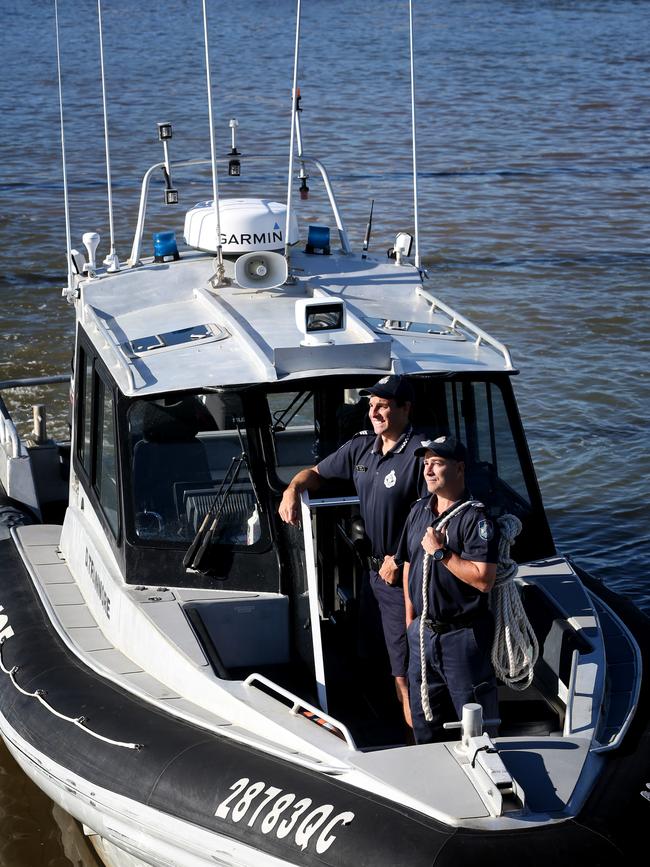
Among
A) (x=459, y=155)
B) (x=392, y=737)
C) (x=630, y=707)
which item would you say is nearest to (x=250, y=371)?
(x=392, y=737)

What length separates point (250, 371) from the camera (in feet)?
16.5

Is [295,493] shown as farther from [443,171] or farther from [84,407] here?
[443,171]

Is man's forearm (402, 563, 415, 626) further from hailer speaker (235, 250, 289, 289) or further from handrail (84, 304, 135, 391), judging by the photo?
hailer speaker (235, 250, 289, 289)

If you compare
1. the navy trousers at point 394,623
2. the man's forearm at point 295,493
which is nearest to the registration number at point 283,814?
the navy trousers at point 394,623

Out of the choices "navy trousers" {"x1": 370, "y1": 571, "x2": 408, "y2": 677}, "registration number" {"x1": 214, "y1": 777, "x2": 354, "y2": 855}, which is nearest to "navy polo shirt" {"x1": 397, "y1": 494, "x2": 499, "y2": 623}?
"navy trousers" {"x1": 370, "y1": 571, "x2": 408, "y2": 677}

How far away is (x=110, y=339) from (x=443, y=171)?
14.5m

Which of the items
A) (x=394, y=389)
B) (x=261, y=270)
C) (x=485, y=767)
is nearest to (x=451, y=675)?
(x=485, y=767)

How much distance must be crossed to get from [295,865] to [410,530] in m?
1.15

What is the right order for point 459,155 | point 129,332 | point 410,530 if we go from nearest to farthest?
point 410,530
point 129,332
point 459,155

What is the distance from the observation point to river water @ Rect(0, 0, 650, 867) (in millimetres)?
10141

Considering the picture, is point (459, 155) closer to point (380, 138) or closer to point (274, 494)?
point (380, 138)

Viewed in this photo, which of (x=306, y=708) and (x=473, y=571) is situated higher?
(x=473, y=571)

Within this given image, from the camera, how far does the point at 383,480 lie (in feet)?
15.3

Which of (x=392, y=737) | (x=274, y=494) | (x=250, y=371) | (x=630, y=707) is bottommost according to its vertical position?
(x=392, y=737)
